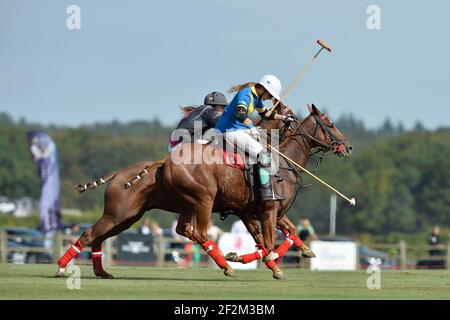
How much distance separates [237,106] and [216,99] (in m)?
1.68

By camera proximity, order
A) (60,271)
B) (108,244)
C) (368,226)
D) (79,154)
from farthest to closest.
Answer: (79,154), (368,226), (108,244), (60,271)

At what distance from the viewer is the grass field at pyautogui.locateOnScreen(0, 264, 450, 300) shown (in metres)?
12.8

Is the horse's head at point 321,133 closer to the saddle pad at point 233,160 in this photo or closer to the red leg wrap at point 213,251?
the saddle pad at point 233,160

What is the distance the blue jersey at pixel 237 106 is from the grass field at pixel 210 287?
85.8 inches

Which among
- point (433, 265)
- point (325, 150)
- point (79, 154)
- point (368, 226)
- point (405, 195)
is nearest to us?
point (325, 150)

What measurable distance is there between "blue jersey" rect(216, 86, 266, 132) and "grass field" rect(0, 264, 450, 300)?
2179 mm

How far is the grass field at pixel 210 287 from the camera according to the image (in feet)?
42.0

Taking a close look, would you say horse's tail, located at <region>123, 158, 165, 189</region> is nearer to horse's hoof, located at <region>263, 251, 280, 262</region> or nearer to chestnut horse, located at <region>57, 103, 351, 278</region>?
chestnut horse, located at <region>57, 103, 351, 278</region>

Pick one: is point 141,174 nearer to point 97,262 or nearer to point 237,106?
point 97,262

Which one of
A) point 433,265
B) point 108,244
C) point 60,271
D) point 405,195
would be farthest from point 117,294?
point 405,195

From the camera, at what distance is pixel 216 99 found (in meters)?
17.8

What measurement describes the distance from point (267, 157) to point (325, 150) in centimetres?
180

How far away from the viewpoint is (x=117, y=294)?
12.7m

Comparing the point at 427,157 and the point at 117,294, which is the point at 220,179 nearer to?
the point at 117,294
